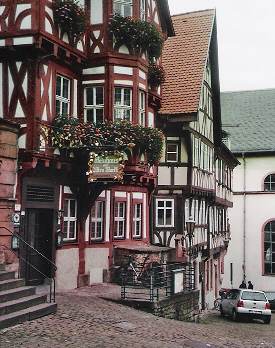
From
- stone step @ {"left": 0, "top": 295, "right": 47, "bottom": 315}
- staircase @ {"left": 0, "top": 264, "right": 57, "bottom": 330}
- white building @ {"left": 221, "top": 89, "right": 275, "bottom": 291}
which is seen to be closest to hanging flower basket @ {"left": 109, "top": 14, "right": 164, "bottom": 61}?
staircase @ {"left": 0, "top": 264, "right": 57, "bottom": 330}

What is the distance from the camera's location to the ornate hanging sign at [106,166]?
17.2 meters

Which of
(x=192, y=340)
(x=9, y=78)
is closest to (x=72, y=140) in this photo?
(x=9, y=78)

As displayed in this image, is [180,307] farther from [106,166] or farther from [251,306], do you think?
[251,306]

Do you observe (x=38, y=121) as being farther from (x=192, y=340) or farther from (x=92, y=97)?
(x=192, y=340)

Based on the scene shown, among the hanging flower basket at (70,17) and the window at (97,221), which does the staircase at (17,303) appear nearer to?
the window at (97,221)

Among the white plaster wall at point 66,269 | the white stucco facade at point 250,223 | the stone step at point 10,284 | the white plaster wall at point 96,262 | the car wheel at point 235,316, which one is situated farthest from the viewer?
the white stucco facade at point 250,223

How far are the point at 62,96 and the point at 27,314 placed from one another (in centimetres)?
797

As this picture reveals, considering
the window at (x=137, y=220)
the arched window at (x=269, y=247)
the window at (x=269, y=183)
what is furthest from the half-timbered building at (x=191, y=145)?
the window at (x=269, y=183)

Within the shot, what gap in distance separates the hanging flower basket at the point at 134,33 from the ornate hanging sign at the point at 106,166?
14.8ft

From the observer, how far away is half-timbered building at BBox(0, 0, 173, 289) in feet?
54.5

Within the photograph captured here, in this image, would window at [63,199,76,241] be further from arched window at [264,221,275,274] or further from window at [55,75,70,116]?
arched window at [264,221,275,274]

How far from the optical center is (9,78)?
17.0m

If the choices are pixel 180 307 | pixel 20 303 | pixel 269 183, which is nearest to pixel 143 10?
pixel 180 307

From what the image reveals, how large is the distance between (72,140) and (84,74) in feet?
10.7
